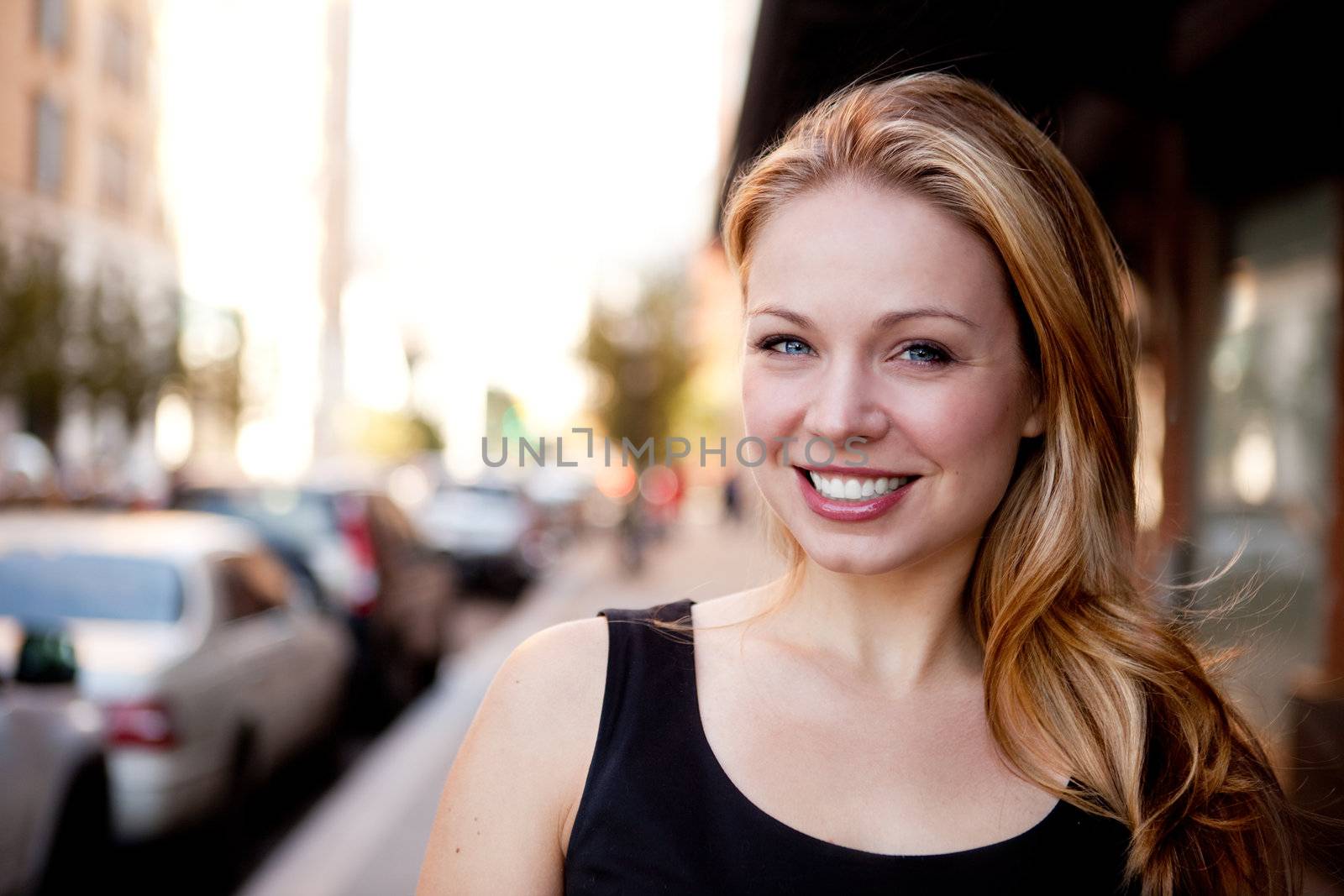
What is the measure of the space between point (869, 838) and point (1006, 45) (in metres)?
1.24

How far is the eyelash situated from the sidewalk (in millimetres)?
495

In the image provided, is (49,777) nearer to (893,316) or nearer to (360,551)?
(893,316)

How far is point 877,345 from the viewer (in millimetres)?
1507

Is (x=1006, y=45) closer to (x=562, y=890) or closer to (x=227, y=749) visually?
(x=562, y=890)

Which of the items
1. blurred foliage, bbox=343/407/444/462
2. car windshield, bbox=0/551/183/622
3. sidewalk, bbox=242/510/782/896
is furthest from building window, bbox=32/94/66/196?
blurred foliage, bbox=343/407/444/462

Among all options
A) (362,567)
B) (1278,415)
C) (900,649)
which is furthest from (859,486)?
(362,567)

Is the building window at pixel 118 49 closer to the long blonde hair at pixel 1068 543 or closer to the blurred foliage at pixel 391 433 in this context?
the long blonde hair at pixel 1068 543

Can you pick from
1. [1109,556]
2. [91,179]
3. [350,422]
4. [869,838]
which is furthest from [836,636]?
[350,422]

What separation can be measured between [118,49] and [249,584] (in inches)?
498

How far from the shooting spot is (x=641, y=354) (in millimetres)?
16625

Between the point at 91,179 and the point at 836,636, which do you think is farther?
the point at 91,179

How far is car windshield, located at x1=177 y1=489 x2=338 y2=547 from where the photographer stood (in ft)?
26.1

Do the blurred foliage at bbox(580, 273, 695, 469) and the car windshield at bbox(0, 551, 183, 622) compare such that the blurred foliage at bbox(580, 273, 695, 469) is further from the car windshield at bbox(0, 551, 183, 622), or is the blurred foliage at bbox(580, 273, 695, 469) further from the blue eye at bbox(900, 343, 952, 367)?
the blue eye at bbox(900, 343, 952, 367)

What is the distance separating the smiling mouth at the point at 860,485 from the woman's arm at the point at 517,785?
1.34 feet
